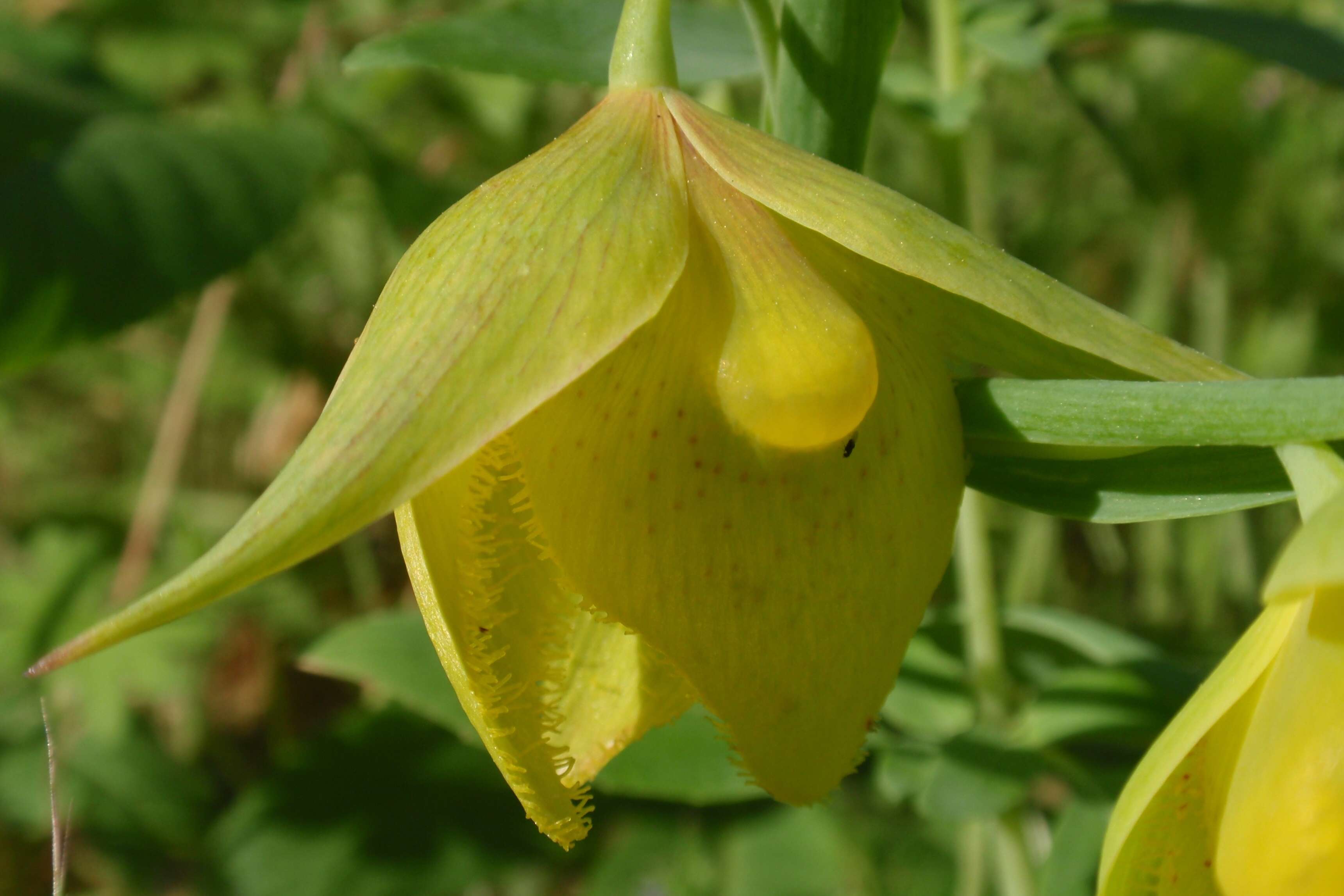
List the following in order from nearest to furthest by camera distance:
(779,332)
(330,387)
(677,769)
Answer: (779,332) < (677,769) < (330,387)

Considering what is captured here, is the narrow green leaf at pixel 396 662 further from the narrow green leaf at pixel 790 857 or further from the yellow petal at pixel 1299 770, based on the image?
the yellow petal at pixel 1299 770

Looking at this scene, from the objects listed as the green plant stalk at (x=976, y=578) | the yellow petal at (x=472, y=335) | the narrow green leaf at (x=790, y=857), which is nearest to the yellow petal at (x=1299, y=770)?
the yellow petal at (x=472, y=335)

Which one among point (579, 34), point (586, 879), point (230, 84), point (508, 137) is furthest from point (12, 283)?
point (230, 84)

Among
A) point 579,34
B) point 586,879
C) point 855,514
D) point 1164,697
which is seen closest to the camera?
point 855,514

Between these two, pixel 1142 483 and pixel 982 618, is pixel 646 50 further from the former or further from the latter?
pixel 982 618

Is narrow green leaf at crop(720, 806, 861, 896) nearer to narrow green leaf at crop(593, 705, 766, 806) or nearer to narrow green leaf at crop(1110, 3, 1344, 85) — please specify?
narrow green leaf at crop(593, 705, 766, 806)

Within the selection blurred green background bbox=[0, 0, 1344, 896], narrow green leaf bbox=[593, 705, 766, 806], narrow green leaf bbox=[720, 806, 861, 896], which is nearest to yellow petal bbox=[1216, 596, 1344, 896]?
blurred green background bbox=[0, 0, 1344, 896]

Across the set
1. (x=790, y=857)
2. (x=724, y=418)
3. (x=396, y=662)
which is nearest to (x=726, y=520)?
(x=724, y=418)

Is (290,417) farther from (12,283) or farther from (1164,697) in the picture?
(1164,697)
